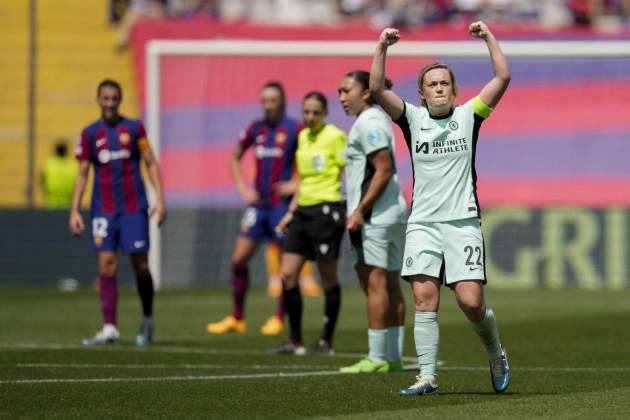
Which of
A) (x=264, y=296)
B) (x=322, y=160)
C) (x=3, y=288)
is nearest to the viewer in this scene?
(x=322, y=160)

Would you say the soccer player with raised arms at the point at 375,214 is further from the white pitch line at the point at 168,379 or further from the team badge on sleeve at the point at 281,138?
the team badge on sleeve at the point at 281,138

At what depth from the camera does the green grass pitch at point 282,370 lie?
8.29m

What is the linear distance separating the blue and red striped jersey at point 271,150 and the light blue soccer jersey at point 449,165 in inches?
239

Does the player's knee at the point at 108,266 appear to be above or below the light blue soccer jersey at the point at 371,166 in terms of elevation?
below

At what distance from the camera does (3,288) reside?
21000 mm

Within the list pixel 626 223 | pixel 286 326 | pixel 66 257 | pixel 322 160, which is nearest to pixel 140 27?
pixel 66 257

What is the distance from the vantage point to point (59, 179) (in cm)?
2245

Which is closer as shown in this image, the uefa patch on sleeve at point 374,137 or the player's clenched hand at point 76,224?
the uefa patch on sleeve at point 374,137

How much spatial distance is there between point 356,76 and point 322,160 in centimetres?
157

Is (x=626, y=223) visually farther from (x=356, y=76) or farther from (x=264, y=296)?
(x=356, y=76)

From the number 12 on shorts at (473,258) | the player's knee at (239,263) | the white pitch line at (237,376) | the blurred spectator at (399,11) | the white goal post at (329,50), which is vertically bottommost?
the white pitch line at (237,376)

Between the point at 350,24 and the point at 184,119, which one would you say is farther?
the point at 350,24

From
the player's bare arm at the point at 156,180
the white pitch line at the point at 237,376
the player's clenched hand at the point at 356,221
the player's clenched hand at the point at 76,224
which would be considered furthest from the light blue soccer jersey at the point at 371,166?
the player's clenched hand at the point at 76,224

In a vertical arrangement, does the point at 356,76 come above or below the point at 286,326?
above
